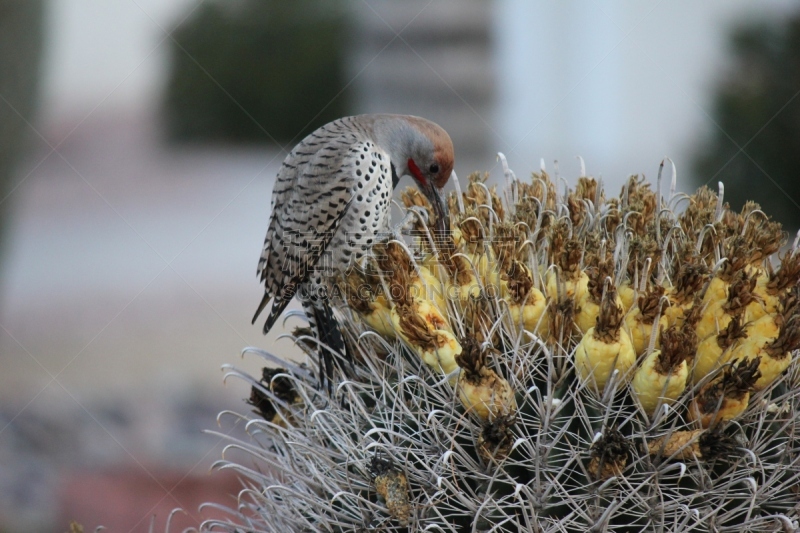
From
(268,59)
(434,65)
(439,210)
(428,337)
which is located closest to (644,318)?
(428,337)

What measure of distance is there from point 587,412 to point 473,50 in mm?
3286

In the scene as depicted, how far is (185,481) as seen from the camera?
Answer: 1.58 meters

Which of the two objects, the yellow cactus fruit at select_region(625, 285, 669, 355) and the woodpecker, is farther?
the woodpecker

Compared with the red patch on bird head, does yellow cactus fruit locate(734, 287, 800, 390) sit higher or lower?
Answer: higher

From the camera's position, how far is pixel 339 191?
0.90 m

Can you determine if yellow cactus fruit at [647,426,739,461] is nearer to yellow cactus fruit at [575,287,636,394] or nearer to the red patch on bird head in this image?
yellow cactus fruit at [575,287,636,394]

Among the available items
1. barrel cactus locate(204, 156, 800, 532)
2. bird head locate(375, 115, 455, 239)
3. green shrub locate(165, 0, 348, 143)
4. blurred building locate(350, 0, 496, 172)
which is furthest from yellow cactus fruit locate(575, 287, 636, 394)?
green shrub locate(165, 0, 348, 143)

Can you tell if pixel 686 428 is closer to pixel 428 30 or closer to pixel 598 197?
pixel 598 197

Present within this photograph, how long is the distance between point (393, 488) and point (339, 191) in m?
0.44

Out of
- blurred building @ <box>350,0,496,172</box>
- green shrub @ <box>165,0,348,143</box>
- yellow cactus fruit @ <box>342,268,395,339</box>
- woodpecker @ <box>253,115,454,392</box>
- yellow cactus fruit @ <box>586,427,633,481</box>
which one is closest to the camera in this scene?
yellow cactus fruit @ <box>586,427,633,481</box>

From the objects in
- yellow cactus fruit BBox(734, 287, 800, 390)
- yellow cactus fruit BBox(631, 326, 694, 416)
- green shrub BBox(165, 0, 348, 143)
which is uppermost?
yellow cactus fruit BBox(734, 287, 800, 390)

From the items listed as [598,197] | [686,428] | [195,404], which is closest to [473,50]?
[195,404]

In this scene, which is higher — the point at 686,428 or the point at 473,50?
the point at 473,50

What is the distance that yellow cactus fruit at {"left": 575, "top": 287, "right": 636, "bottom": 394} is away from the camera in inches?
20.9
